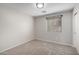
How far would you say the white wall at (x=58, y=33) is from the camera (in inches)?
50.5

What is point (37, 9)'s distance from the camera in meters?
1.33

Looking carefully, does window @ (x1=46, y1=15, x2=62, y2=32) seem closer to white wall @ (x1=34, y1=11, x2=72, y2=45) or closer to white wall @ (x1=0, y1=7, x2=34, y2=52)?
white wall @ (x1=34, y1=11, x2=72, y2=45)

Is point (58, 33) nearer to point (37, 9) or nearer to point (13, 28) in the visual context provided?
point (37, 9)

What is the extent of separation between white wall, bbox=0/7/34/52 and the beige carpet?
0.35 feet

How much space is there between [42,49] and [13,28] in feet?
2.29

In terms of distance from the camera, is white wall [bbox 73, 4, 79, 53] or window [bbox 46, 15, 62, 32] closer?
white wall [bbox 73, 4, 79, 53]

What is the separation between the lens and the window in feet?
4.40

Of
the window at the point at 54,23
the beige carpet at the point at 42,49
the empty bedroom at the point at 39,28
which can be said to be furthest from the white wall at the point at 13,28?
the window at the point at 54,23

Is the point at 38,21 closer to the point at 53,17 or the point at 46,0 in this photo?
the point at 53,17

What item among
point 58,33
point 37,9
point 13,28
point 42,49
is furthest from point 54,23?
point 13,28

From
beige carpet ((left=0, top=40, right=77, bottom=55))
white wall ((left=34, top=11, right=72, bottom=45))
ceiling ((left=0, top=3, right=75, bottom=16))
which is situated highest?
ceiling ((left=0, top=3, right=75, bottom=16))

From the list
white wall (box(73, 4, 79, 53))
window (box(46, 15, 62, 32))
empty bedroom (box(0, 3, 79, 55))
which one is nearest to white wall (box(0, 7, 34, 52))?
empty bedroom (box(0, 3, 79, 55))

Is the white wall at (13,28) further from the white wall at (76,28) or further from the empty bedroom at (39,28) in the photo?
the white wall at (76,28)
